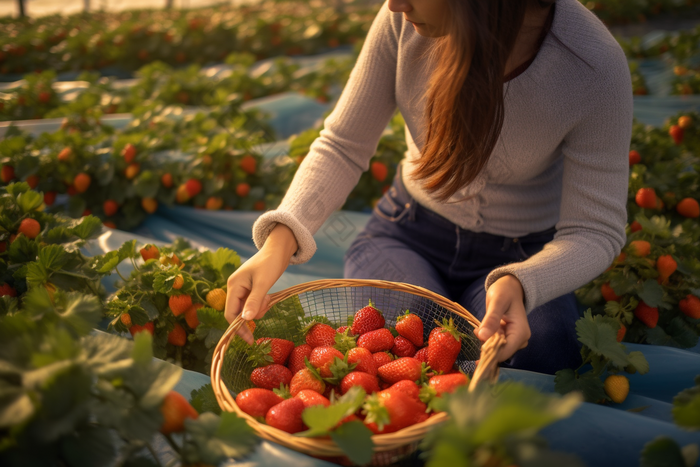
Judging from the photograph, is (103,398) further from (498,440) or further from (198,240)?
(198,240)


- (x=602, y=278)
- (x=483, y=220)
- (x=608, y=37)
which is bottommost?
(x=602, y=278)

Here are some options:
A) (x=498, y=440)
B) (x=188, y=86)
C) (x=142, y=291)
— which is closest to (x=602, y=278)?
(x=498, y=440)

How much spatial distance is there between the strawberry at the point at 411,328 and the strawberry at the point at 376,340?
0.14 ft

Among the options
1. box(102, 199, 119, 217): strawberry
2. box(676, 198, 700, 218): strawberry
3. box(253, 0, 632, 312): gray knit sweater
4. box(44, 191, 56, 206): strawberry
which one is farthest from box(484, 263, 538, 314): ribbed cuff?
box(44, 191, 56, 206): strawberry

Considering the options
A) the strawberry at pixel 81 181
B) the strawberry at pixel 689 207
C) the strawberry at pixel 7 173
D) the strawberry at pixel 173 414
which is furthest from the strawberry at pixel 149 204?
the strawberry at pixel 689 207

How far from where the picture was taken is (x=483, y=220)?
1258 millimetres

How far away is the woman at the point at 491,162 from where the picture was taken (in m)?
0.91

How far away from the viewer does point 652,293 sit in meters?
1.25

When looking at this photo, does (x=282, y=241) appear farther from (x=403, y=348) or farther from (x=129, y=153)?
(x=129, y=153)

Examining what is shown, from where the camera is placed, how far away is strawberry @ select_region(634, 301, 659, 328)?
4.17 feet

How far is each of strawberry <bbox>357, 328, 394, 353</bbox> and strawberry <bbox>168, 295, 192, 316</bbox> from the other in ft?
1.39

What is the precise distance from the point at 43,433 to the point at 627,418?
971 millimetres

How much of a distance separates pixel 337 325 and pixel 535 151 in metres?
0.64

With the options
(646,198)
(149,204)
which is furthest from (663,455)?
(149,204)
